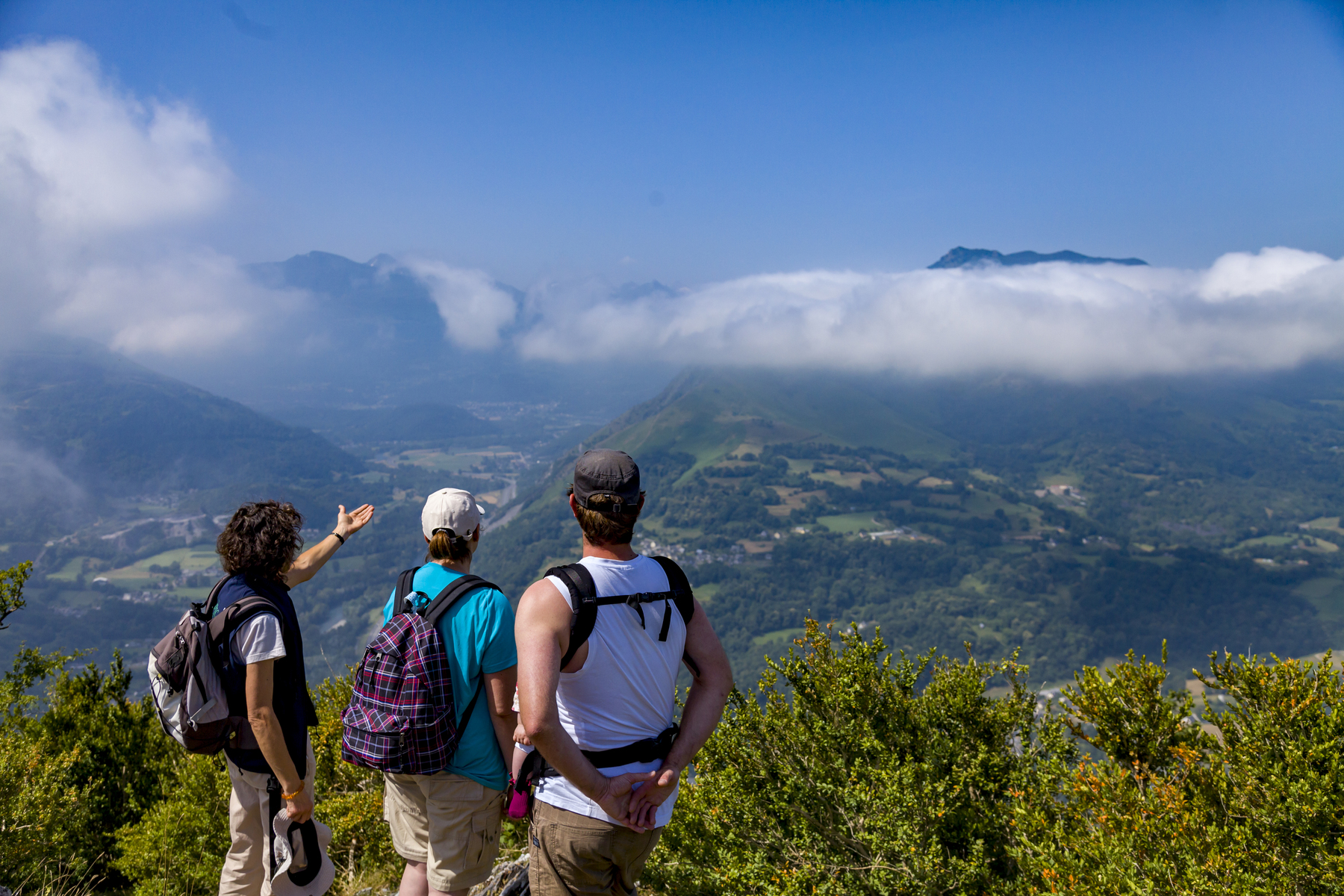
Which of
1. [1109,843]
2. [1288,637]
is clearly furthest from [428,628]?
[1288,637]

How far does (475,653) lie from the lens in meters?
3.16

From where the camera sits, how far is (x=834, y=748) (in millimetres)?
6266

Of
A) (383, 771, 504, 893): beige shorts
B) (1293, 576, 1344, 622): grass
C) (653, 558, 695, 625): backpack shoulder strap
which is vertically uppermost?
(653, 558, 695, 625): backpack shoulder strap

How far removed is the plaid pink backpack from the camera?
121 inches

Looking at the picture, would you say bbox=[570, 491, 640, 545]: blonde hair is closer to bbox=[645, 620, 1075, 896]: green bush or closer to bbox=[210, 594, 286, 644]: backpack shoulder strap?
bbox=[210, 594, 286, 644]: backpack shoulder strap

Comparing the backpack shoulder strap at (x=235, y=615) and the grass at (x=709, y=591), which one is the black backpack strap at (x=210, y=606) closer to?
the backpack shoulder strap at (x=235, y=615)

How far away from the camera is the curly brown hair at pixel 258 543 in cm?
343

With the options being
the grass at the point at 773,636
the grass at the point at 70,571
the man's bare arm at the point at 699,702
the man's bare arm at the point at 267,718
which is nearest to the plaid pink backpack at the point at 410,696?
the man's bare arm at the point at 267,718

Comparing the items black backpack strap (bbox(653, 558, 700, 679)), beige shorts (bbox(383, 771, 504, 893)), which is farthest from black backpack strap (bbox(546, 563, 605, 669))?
beige shorts (bbox(383, 771, 504, 893))

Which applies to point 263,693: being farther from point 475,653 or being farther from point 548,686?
point 548,686

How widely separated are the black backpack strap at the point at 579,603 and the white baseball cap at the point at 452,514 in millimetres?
895

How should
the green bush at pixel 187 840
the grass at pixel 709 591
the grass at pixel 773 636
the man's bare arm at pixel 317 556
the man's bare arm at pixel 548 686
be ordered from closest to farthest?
the man's bare arm at pixel 548 686 → the man's bare arm at pixel 317 556 → the green bush at pixel 187 840 → the grass at pixel 773 636 → the grass at pixel 709 591

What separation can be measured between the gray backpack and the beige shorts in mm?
921

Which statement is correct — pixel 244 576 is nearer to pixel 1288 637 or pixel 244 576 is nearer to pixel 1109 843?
pixel 1109 843
